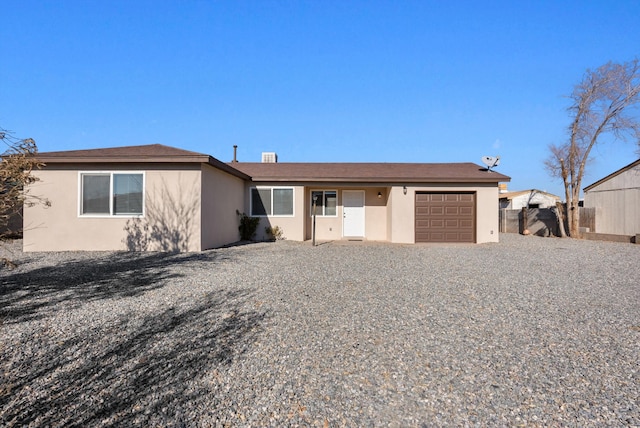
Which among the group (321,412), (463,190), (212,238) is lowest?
(321,412)

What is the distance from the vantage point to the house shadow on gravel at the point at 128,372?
86.8 inches

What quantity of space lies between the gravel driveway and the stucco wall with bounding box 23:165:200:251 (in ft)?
10.0

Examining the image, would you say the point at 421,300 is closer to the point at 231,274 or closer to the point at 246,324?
the point at 246,324

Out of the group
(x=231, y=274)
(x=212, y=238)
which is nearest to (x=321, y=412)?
(x=231, y=274)

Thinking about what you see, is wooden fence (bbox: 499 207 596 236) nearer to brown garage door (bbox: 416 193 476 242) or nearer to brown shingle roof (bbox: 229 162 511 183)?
brown shingle roof (bbox: 229 162 511 183)

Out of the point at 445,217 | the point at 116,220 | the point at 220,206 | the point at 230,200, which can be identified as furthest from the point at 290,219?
the point at 445,217

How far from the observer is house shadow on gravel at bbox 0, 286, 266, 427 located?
2.21 m

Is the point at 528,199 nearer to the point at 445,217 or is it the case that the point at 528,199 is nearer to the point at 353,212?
the point at 445,217

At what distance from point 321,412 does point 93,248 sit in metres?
9.59

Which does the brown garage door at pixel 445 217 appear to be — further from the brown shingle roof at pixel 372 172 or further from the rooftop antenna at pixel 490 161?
the rooftop antenna at pixel 490 161

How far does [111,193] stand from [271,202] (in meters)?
5.46

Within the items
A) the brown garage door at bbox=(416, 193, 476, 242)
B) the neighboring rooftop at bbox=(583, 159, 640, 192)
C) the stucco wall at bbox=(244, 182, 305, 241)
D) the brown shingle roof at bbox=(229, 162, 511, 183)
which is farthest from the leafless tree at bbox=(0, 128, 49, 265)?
the neighboring rooftop at bbox=(583, 159, 640, 192)

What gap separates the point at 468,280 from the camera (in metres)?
6.18

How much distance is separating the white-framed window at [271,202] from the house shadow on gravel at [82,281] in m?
4.78
